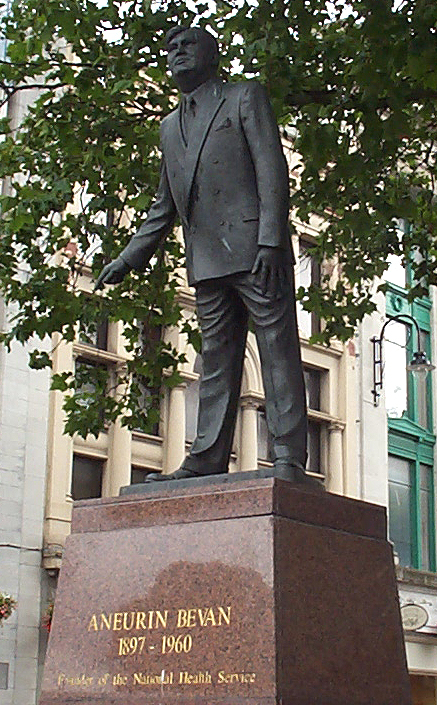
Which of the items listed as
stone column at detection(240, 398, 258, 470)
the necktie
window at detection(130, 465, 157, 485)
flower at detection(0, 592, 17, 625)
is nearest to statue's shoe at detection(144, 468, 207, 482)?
the necktie

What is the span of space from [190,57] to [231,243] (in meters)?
1.20

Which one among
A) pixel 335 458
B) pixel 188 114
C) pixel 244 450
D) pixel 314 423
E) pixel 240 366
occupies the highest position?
pixel 314 423

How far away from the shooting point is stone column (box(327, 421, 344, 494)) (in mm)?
29672

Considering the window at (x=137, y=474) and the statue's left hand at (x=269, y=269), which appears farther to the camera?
the window at (x=137, y=474)

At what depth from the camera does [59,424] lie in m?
23.8

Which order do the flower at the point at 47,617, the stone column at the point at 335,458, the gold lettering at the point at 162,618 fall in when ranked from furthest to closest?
the stone column at the point at 335,458 → the flower at the point at 47,617 → the gold lettering at the point at 162,618

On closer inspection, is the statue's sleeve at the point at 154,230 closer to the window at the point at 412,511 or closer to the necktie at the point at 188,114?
the necktie at the point at 188,114

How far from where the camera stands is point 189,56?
8.51 metres

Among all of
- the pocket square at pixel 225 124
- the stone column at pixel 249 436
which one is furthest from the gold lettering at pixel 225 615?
the stone column at pixel 249 436

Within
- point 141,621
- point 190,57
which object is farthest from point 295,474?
point 190,57

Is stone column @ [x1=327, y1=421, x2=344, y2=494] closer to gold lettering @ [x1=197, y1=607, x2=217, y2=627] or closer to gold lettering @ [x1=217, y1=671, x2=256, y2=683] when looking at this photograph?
gold lettering @ [x1=197, y1=607, x2=217, y2=627]

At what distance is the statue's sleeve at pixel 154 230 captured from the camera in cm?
889

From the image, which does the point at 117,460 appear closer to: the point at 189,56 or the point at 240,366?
the point at 240,366

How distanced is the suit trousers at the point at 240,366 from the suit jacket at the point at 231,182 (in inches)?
6.7
